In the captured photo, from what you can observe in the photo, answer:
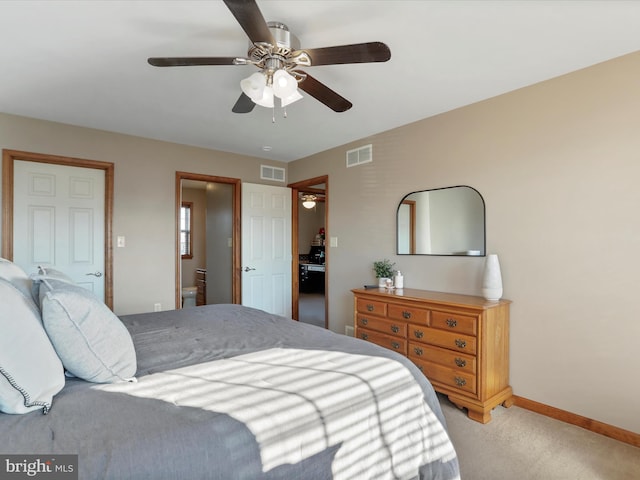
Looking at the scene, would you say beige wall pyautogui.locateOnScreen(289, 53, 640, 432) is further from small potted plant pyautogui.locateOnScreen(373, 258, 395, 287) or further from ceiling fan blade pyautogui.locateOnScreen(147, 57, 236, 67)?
ceiling fan blade pyautogui.locateOnScreen(147, 57, 236, 67)

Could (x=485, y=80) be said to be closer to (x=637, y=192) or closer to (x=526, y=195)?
(x=526, y=195)

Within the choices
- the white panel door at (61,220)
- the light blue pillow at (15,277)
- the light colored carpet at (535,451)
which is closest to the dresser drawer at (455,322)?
the light colored carpet at (535,451)

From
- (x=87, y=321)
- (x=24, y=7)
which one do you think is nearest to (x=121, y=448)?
(x=87, y=321)

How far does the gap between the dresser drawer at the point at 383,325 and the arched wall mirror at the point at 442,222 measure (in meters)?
0.79

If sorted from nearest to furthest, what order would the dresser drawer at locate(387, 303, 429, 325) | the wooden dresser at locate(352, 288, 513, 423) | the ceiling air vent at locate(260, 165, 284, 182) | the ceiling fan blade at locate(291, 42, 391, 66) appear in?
the ceiling fan blade at locate(291, 42, 391, 66), the wooden dresser at locate(352, 288, 513, 423), the dresser drawer at locate(387, 303, 429, 325), the ceiling air vent at locate(260, 165, 284, 182)

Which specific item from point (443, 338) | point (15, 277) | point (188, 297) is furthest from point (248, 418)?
point (188, 297)

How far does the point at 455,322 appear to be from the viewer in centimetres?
250

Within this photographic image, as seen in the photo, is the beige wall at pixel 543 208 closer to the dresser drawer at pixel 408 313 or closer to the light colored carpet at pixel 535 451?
the light colored carpet at pixel 535 451

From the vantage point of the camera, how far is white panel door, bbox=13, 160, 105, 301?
331 centimetres

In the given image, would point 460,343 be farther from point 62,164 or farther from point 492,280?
point 62,164

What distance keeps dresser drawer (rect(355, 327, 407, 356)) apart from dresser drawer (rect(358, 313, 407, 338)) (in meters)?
0.04

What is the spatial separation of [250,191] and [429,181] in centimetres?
242

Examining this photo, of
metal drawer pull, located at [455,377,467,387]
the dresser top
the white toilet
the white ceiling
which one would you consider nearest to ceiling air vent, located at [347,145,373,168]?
the white ceiling

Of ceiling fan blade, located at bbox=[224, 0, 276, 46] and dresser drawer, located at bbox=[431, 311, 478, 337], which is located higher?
ceiling fan blade, located at bbox=[224, 0, 276, 46]
